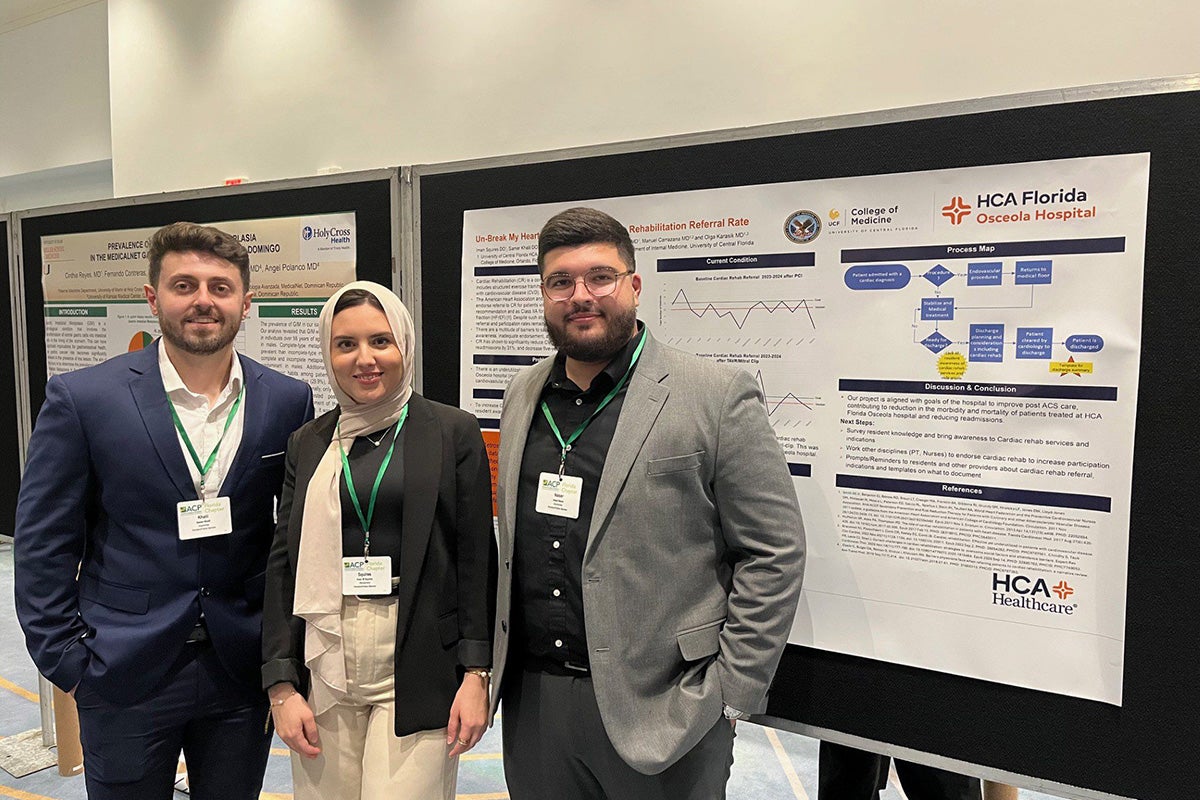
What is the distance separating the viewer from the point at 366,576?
1566 mm

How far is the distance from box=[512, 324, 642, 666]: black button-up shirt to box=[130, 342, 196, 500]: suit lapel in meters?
0.77

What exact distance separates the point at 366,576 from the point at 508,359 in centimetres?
80

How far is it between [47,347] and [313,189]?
1552mm

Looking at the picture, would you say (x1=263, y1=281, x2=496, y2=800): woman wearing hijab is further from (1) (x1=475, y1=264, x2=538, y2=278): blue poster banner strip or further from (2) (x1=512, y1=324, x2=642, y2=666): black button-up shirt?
(1) (x1=475, y1=264, x2=538, y2=278): blue poster banner strip

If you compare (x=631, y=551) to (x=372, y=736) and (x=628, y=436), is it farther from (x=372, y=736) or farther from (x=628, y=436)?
(x=372, y=736)

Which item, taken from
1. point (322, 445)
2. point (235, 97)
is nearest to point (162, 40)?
point (235, 97)

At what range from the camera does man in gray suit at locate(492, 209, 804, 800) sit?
1455 mm

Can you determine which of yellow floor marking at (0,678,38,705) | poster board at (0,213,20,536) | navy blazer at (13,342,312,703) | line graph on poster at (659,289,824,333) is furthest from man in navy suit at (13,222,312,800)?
yellow floor marking at (0,678,38,705)

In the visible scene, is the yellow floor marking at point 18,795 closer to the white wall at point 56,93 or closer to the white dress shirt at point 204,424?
the white dress shirt at point 204,424

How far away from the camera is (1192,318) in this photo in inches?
56.4

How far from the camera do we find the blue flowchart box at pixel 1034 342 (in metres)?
1.54

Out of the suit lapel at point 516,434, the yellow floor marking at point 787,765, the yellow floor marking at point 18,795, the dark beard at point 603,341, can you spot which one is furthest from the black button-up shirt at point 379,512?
Answer: the yellow floor marking at point 18,795

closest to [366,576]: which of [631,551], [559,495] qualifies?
[559,495]

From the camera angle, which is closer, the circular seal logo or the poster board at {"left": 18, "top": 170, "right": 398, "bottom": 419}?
the circular seal logo
